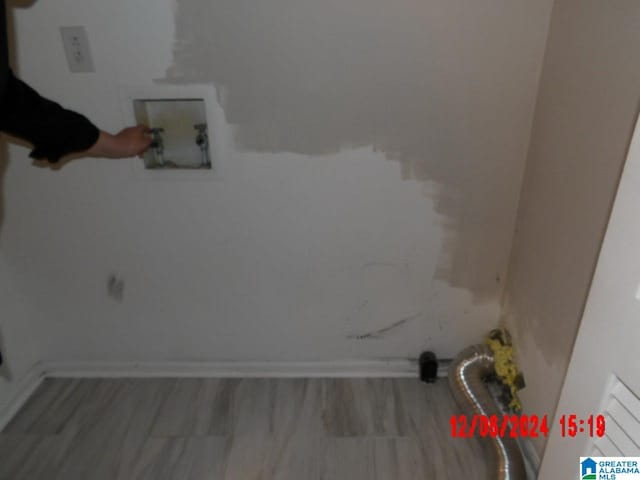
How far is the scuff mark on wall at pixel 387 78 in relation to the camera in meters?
1.17

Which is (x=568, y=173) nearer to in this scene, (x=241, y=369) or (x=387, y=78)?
(x=387, y=78)

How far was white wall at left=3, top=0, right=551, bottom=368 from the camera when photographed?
A: 3.90 feet

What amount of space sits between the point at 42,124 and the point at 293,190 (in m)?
0.71

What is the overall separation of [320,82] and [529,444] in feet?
4.26

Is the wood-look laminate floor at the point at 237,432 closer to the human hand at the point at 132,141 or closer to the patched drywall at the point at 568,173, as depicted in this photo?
the patched drywall at the point at 568,173

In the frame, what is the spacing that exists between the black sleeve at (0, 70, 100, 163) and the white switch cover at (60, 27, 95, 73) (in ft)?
0.62

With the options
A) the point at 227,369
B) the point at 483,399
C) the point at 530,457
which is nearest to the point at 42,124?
the point at 227,369

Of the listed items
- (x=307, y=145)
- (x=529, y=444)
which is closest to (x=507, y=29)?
(x=307, y=145)

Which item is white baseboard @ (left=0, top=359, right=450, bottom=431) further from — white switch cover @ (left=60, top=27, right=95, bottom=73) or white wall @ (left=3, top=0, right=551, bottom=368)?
white switch cover @ (left=60, top=27, right=95, bottom=73)
